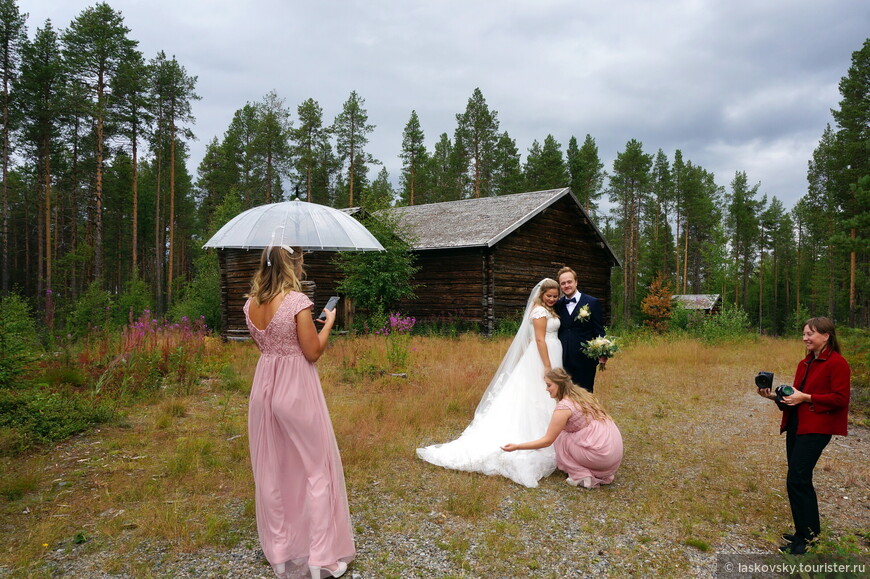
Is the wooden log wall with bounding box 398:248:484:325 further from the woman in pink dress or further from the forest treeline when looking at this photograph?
the woman in pink dress

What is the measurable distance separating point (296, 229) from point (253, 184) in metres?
37.8

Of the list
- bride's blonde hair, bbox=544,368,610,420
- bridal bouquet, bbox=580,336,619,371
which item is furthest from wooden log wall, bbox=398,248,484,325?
bride's blonde hair, bbox=544,368,610,420

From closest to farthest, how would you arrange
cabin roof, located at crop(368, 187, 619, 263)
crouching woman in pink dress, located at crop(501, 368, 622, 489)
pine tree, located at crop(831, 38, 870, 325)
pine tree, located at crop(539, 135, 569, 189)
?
crouching woman in pink dress, located at crop(501, 368, 622, 489)
cabin roof, located at crop(368, 187, 619, 263)
pine tree, located at crop(831, 38, 870, 325)
pine tree, located at crop(539, 135, 569, 189)

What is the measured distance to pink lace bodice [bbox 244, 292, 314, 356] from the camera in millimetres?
3424

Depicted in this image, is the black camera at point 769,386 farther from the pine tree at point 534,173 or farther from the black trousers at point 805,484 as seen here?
the pine tree at point 534,173

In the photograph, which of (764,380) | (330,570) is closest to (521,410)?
(764,380)

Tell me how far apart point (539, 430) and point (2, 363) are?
626 cm

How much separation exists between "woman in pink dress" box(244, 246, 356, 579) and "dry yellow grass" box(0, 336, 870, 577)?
46 centimetres

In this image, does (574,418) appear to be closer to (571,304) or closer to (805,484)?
(571,304)

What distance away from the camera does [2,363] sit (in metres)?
A: 5.89

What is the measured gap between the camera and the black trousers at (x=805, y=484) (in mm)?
3725

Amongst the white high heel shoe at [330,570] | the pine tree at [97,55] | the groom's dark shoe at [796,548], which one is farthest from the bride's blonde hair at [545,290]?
the pine tree at [97,55]

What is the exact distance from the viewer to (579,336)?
6.08 metres

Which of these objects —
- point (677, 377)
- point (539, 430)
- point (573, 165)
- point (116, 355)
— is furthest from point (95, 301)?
point (573, 165)
